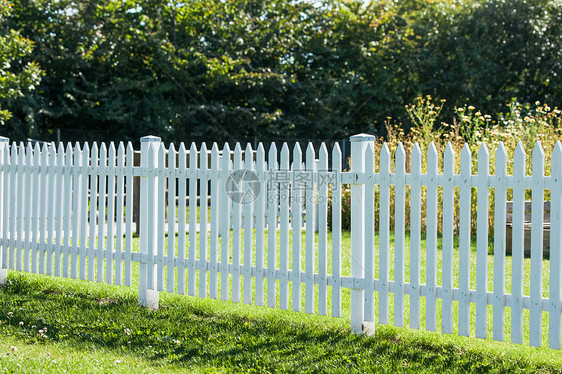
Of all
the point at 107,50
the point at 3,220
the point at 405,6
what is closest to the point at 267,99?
the point at 107,50

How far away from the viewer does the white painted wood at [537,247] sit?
3.81m

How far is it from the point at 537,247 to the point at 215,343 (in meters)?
2.26

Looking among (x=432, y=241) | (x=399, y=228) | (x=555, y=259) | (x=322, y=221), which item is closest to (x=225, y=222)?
(x=322, y=221)

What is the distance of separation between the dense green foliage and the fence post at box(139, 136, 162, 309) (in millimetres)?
12351

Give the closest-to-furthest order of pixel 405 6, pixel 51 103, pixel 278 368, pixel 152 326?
pixel 278 368 → pixel 152 326 → pixel 51 103 → pixel 405 6

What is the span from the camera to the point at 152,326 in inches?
189

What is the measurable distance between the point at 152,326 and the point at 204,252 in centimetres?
74

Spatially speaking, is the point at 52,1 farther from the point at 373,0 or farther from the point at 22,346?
the point at 22,346

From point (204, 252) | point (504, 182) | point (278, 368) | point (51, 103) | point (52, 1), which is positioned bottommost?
point (278, 368)

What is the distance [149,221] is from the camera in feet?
17.9

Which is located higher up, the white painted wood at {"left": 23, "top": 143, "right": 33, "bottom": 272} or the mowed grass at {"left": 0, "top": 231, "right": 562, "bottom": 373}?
the white painted wood at {"left": 23, "top": 143, "right": 33, "bottom": 272}

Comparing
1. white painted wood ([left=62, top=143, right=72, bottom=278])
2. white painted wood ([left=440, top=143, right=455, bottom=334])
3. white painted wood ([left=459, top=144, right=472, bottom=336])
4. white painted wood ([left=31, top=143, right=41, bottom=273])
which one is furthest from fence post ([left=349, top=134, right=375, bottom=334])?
white painted wood ([left=31, top=143, right=41, bottom=273])

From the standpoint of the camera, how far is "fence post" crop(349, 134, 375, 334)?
4.52 metres

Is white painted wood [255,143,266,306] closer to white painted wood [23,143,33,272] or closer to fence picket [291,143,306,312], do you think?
fence picket [291,143,306,312]
